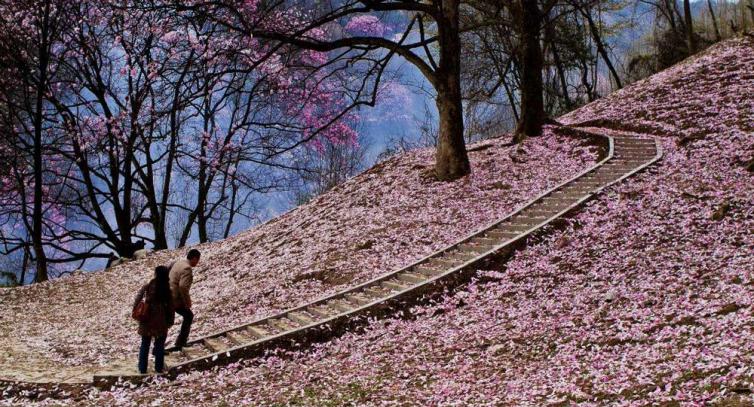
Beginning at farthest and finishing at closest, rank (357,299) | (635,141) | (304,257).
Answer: (635,141) < (304,257) < (357,299)

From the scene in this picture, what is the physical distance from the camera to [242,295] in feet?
55.0

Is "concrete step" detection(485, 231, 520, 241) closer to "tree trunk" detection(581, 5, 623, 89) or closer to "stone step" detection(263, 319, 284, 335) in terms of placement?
"stone step" detection(263, 319, 284, 335)

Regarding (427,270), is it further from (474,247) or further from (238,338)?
(238,338)

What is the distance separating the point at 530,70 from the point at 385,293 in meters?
13.3

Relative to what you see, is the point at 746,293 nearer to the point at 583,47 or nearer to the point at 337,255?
the point at 337,255

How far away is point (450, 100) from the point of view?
19.7 metres

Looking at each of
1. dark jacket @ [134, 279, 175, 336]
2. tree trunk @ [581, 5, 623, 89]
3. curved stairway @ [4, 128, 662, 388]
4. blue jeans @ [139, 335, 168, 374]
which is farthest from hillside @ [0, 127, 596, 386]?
tree trunk @ [581, 5, 623, 89]

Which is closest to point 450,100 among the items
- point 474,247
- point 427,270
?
point 474,247

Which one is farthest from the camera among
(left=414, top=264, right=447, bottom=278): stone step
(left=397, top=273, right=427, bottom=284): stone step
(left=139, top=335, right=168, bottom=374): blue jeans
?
(left=414, top=264, right=447, bottom=278): stone step

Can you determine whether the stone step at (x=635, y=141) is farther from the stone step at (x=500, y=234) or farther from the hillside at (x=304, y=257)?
the stone step at (x=500, y=234)

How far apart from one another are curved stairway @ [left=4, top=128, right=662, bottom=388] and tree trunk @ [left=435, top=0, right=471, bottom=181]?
3.91 metres

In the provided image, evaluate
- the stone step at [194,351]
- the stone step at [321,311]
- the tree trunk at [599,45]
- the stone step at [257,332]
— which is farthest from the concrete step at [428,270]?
the tree trunk at [599,45]

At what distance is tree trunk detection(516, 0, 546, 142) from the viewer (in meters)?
23.1

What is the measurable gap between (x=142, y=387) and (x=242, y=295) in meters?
6.20
